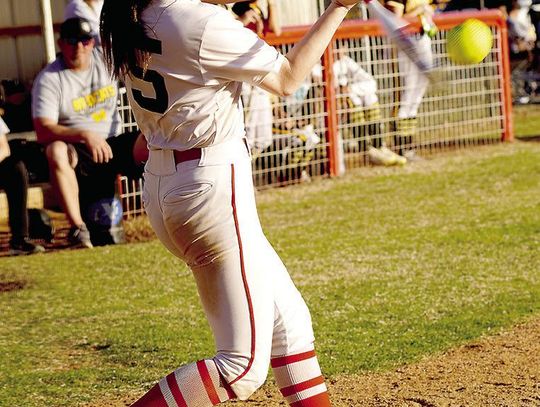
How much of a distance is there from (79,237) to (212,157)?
17.9 ft

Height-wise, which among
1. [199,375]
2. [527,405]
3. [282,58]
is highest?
[282,58]

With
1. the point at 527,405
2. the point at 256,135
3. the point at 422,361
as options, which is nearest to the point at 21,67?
the point at 256,135

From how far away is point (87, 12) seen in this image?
9656 millimetres

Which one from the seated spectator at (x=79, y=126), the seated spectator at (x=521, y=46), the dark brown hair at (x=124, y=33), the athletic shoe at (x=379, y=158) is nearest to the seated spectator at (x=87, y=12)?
the seated spectator at (x=79, y=126)

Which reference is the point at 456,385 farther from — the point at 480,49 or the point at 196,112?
the point at 196,112

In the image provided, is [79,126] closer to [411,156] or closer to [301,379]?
[411,156]

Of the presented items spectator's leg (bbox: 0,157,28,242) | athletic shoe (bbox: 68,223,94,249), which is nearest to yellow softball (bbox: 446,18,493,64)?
athletic shoe (bbox: 68,223,94,249)

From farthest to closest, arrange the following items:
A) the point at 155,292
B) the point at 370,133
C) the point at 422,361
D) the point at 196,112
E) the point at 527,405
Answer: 1. the point at 370,133
2. the point at 155,292
3. the point at 422,361
4. the point at 527,405
5. the point at 196,112

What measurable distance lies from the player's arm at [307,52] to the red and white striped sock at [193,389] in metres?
0.95

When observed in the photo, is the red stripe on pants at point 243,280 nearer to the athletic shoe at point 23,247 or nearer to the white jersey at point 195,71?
the white jersey at point 195,71

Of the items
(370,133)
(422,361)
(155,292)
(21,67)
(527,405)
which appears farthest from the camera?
(21,67)

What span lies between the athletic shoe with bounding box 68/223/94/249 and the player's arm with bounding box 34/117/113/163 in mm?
585

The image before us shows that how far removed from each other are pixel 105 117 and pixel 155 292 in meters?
2.48

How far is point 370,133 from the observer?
11992 millimetres
